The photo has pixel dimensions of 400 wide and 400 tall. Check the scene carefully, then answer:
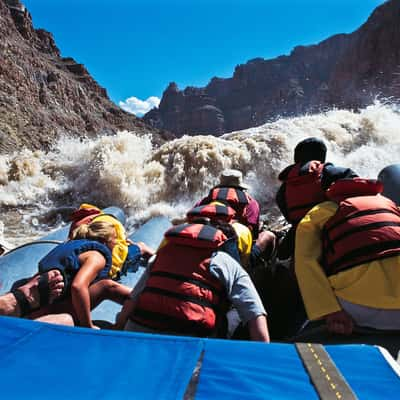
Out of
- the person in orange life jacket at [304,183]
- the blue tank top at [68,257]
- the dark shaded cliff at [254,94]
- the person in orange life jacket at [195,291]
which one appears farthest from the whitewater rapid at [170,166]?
the dark shaded cliff at [254,94]

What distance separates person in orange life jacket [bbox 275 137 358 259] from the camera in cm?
220

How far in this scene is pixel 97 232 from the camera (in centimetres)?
212

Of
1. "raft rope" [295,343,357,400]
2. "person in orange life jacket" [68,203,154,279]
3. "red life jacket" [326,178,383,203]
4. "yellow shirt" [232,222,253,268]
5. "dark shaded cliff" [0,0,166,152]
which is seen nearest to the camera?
"raft rope" [295,343,357,400]

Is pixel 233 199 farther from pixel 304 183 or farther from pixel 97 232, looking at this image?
pixel 97 232

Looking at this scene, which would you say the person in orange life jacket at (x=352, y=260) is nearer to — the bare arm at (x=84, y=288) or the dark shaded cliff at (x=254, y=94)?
the bare arm at (x=84, y=288)

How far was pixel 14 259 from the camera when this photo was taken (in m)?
2.86

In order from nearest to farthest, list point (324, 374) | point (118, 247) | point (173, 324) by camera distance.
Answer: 1. point (324, 374)
2. point (173, 324)
3. point (118, 247)

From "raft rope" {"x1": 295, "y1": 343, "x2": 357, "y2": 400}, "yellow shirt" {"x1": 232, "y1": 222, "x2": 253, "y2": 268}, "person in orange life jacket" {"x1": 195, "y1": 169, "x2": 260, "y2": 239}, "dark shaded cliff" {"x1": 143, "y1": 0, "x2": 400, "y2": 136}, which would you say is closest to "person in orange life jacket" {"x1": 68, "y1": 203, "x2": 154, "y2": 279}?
"person in orange life jacket" {"x1": 195, "y1": 169, "x2": 260, "y2": 239}

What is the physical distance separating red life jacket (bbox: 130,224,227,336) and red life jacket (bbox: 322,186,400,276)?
1.58 feet

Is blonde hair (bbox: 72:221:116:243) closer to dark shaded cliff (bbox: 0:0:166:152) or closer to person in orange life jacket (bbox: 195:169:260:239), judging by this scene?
person in orange life jacket (bbox: 195:169:260:239)

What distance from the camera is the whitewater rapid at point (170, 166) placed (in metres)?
7.88

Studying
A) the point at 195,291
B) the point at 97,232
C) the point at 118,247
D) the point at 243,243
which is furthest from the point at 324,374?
the point at 118,247

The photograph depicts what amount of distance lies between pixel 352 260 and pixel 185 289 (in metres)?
0.69

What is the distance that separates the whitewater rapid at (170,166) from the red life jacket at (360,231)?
5.47 metres
